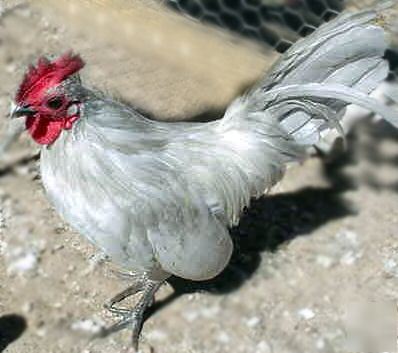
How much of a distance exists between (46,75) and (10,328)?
1047 mm

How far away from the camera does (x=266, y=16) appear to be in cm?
404

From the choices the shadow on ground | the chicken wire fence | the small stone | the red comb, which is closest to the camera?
the red comb

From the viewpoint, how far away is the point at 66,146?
8.70 ft

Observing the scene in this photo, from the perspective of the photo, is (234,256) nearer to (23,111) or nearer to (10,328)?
(10,328)

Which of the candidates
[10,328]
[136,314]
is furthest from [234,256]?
[10,328]

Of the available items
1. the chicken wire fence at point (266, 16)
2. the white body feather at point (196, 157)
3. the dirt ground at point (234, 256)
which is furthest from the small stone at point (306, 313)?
the chicken wire fence at point (266, 16)

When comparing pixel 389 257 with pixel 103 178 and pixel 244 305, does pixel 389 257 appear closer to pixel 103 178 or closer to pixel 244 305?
pixel 244 305

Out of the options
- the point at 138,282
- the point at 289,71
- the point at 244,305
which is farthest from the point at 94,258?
the point at 289,71

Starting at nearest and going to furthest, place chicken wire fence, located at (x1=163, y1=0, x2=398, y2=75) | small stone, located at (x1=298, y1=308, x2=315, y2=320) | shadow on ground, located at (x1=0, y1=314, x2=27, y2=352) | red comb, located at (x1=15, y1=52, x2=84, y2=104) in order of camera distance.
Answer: red comb, located at (x1=15, y1=52, x2=84, y2=104) → shadow on ground, located at (x1=0, y1=314, x2=27, y2=352) → small stone, located at (x1=298, y1=308, x2=315, y2=320) → chicken wire fence, located at (x1=163, y1=0, x2=398, y2=75)

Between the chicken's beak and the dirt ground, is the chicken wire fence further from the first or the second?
the chicken's beak

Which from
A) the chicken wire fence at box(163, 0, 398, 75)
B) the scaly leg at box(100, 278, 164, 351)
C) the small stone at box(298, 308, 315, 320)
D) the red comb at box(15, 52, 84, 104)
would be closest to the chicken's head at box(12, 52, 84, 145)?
the red comb at box(15, 52, 84, 104)

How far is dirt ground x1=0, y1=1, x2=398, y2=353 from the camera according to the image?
3.25m

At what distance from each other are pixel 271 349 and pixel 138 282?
0.54m

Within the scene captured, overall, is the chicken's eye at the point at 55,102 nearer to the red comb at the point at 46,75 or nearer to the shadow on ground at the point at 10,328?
the red comb at the point at 46,75
